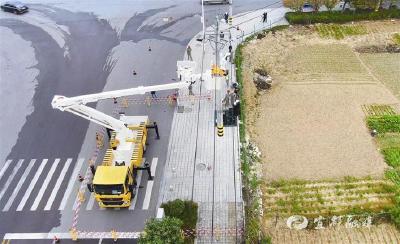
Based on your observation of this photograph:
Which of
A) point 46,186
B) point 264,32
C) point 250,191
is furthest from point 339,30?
point 46,186

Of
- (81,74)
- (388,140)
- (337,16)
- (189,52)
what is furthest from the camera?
(337,16)

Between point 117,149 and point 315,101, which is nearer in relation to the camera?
point 117,149

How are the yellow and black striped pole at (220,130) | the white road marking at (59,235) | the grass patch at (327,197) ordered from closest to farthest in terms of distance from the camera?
the white road marking at (59,235) < the grass patch at (327,197) < the yellow and black striped pole at (220,130)

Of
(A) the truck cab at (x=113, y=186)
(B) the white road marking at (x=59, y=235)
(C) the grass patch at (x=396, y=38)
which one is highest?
(C) the grass patch at (x=396, y=38)

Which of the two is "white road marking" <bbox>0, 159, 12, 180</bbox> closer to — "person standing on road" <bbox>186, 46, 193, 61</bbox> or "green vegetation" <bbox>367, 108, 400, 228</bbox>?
"person standing on road" <bbox>186, 46, 193, 61</bbox>

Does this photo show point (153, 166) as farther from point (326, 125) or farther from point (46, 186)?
point (326, 125)

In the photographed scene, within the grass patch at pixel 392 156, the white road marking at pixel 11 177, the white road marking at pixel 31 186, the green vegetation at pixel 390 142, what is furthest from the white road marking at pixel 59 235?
the grass patch at pixel 392 156

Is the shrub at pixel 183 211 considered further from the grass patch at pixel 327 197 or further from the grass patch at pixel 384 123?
the grass patch at pixel 384 123
